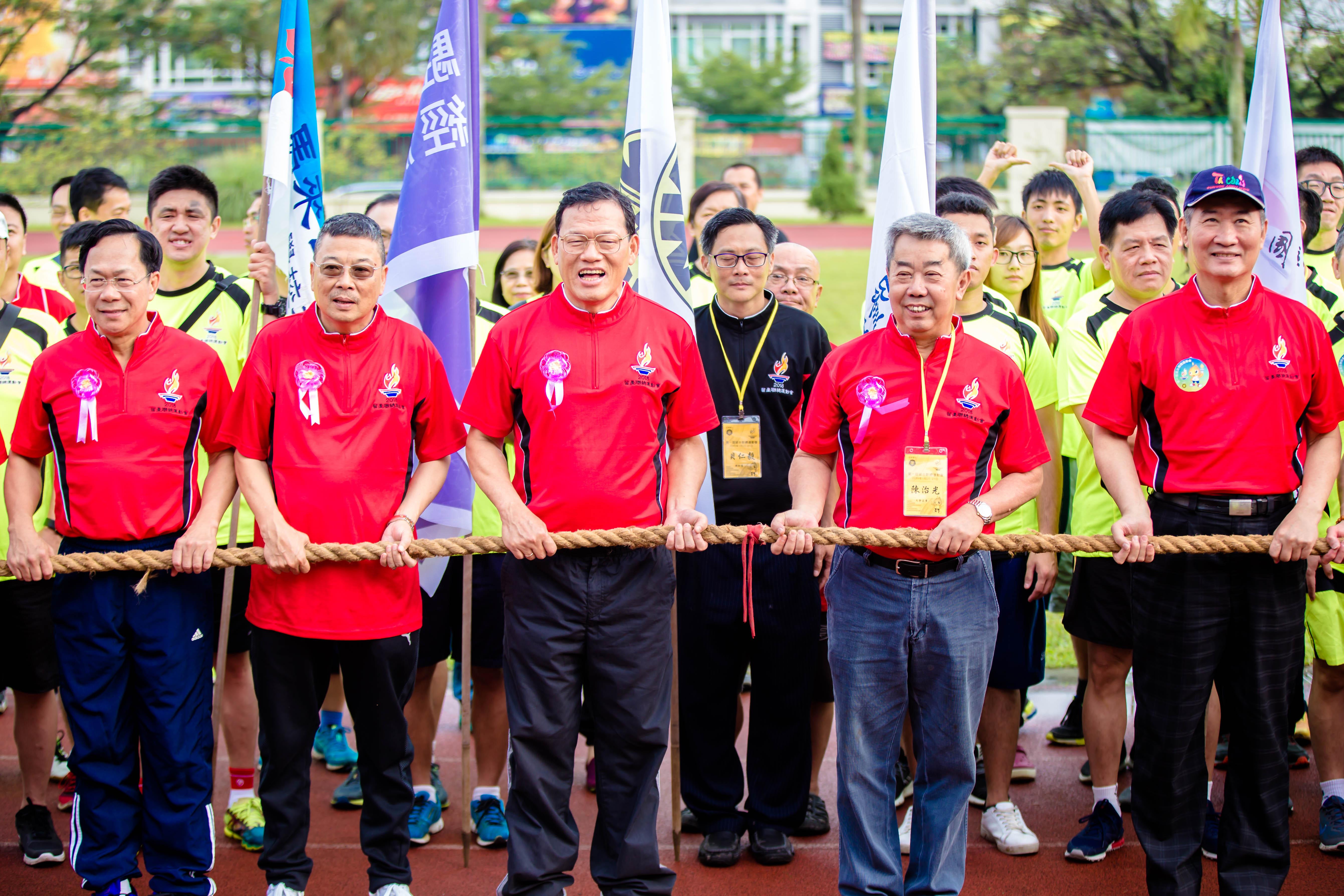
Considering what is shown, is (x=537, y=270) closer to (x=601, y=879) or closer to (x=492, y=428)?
(x=492, y=428)

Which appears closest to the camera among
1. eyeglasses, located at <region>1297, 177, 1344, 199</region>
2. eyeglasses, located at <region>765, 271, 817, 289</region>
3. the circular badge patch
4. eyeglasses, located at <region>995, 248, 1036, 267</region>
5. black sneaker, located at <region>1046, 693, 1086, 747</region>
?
the circular badge patch

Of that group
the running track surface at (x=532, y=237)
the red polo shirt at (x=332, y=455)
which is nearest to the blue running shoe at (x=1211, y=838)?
the red polo shirt at (x=332, y=455)

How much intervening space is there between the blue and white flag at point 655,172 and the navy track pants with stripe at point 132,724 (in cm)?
200

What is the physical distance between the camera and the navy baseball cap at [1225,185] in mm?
3723

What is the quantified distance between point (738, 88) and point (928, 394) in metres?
40.6

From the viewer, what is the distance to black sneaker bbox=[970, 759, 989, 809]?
195 inches

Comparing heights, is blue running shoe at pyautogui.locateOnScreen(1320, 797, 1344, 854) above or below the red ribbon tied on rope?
below

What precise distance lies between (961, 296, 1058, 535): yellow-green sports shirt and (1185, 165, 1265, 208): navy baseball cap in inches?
34.8

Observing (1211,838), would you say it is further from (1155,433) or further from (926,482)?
(926,482)

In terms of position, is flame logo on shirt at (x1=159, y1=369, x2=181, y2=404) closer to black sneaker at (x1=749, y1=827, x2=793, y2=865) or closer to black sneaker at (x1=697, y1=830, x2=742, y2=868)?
black sneaker at (x1=697, y1=830, x2=742, y2=868)

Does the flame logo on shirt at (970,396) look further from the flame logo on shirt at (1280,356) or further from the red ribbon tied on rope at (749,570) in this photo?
the flame logo on shirt at (1280,356)

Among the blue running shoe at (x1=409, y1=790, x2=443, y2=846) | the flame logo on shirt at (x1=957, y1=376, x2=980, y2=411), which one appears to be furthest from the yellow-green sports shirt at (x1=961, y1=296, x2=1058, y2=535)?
the blue running shoe at (x1=409, y1=790, x2=443, y2=846)

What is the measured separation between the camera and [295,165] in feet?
15.4

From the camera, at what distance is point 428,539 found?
413 centimetres
